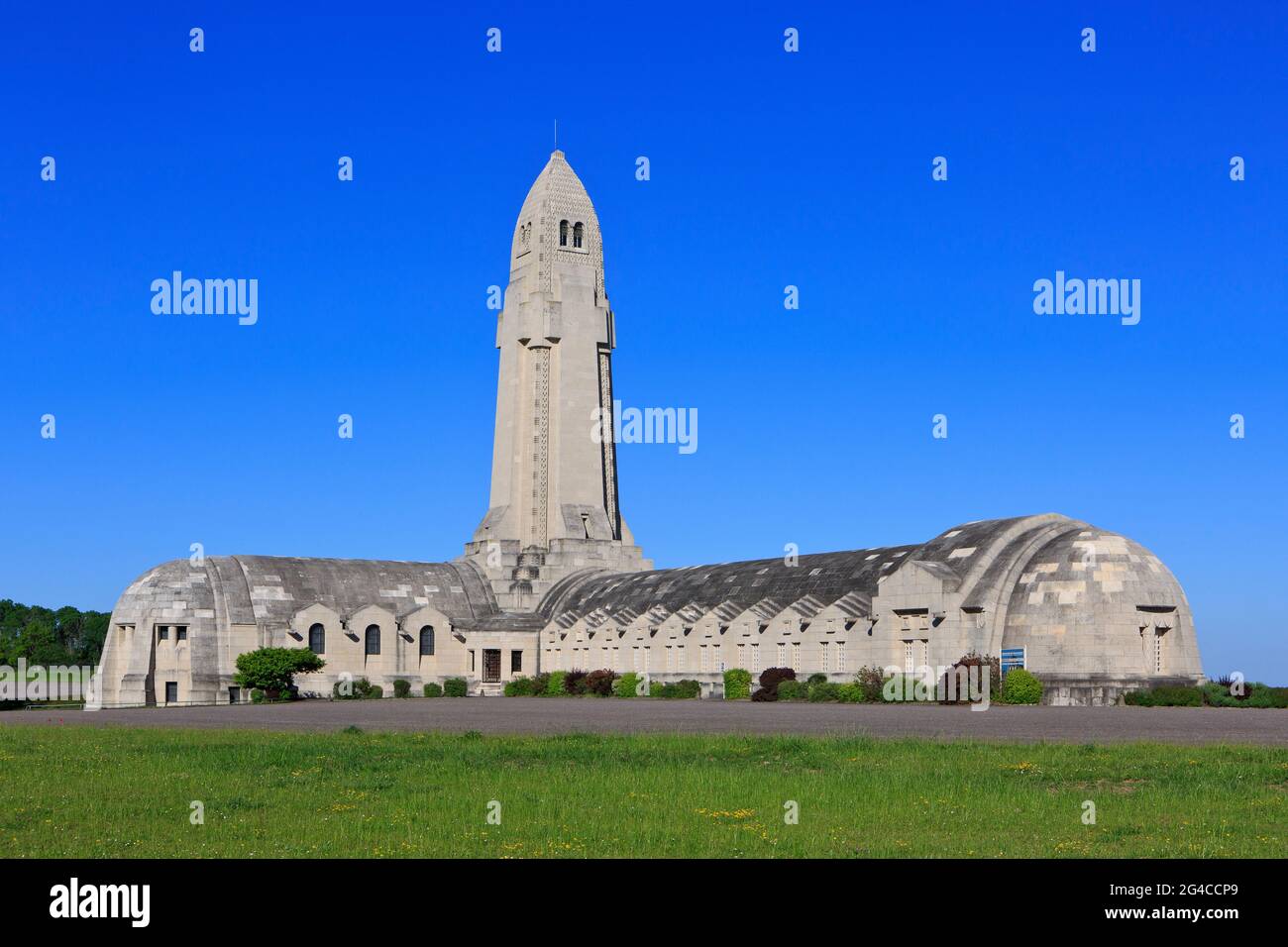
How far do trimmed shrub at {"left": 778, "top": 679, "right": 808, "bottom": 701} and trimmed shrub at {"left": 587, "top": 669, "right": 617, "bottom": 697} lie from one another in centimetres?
1539

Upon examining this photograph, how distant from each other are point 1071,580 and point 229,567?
168ft

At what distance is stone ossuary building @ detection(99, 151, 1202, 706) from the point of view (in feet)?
198

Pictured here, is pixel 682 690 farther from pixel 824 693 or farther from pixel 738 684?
pixel 824 693

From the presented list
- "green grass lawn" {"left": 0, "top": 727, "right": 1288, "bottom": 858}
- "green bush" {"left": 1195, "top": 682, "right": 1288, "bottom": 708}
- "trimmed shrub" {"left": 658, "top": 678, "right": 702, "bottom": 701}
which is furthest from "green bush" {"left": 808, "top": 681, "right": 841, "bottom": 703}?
"green grass lawn" {"left": 0, "top": 727, "right": 1288, "bottom": 858}

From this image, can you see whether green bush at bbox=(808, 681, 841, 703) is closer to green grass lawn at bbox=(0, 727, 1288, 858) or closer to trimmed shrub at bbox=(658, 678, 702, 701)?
trimmed shrub at bbox=(658, 678, 702, 701)

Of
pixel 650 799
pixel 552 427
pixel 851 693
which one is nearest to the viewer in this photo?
pixel 650 799

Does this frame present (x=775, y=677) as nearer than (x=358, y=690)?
Yes

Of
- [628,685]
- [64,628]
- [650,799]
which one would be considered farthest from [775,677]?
[64,628]

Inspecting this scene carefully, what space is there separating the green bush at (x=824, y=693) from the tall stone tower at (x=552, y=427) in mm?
35769

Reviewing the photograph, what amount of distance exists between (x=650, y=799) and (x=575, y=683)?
61.7 meters

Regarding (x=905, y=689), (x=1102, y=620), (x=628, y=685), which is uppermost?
(x=1102, y=620)

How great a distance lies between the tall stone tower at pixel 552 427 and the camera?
322 feet

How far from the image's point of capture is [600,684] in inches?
3132
